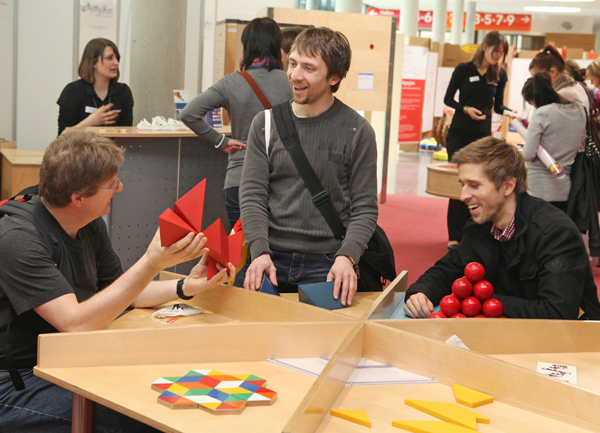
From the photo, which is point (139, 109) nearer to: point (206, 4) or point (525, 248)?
point (206, 4)

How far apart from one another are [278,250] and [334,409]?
91cm

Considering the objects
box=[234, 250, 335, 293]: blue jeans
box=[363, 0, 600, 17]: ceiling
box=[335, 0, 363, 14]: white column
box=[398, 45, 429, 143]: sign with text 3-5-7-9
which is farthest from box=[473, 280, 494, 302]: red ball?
box=[363, 0, 600, 17]: ceiling

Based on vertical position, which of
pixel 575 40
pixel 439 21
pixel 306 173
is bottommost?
pixel 306 173

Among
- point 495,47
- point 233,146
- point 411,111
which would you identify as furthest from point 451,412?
point 411,111

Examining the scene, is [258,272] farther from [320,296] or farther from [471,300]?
[471,300]

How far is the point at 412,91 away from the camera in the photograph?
43.0ft

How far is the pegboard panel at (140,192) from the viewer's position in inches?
165

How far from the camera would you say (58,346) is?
5.09ft

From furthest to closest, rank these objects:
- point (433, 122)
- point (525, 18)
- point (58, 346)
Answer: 1. point (525, 18)
2. point (433, 122)
3. point (58, 346)

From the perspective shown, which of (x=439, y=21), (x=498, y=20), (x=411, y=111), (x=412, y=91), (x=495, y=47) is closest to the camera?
(x=495, y=47)

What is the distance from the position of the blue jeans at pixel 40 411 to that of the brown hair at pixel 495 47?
4.74 metres

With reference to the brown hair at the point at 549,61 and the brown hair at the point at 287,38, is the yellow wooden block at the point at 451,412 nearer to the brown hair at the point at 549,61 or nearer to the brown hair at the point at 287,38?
the brown hair at the point at 287,38

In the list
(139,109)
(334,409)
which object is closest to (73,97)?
(139,109)

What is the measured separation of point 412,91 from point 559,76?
28.1 ft
